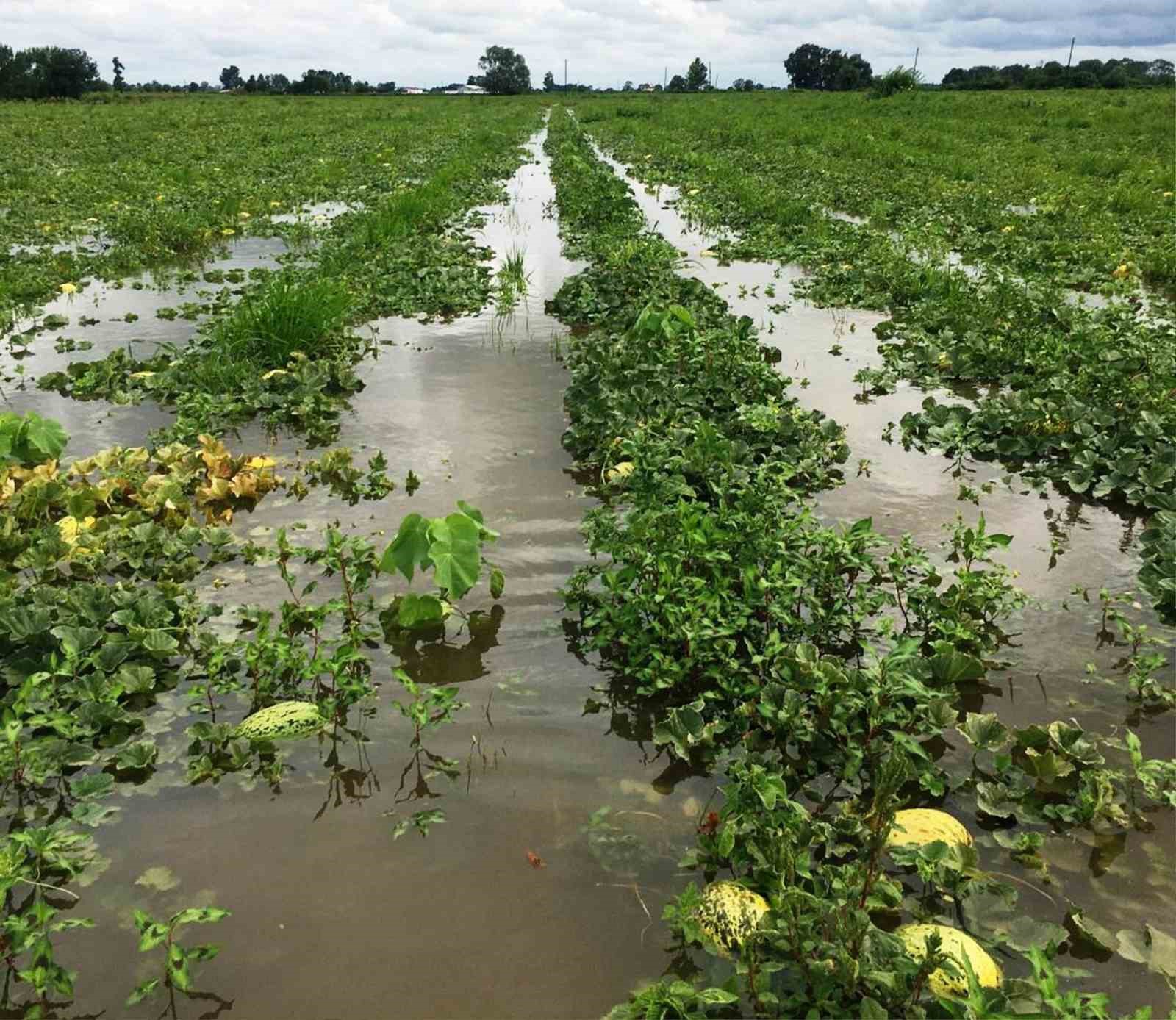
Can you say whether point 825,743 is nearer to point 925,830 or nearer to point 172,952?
point 925,830

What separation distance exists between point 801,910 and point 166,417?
6198 mm

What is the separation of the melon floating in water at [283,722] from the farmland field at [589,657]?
0.07 feet

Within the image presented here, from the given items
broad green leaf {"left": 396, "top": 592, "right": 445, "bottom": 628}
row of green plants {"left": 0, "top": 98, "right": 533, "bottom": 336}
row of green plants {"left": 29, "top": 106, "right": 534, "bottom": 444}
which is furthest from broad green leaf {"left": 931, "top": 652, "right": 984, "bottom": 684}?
row of green plants {"left": 0, "top": 98, "right": 533, "bottom": 336}

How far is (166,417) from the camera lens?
6641 millimetres

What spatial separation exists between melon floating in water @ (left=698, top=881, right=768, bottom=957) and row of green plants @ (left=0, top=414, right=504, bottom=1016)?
1064 mm

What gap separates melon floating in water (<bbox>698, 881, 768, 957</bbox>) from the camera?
2469 mm

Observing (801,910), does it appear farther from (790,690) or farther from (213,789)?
(213,789)

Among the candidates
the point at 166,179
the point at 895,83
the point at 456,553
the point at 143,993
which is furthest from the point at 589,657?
the point at 895,83

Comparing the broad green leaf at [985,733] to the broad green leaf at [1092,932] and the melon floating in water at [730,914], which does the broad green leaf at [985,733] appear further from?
the melon floating in water at [730,914]

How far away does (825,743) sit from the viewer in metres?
3.25

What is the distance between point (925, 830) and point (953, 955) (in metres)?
0.58

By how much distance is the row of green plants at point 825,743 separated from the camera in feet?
7.66

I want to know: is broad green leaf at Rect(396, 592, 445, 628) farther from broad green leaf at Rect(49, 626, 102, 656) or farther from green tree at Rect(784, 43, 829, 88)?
green tree at Rect(784, 43, 829, 88)

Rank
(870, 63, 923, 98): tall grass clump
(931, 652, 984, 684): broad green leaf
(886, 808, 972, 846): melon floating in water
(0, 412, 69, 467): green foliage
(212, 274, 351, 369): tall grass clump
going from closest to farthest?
(886, 808, 972, 846): melon floating in water → (931, 652, 984, 684): broad green leaf → (0, 412, 69, 467): green foliage → (212, 274, 351, 369): tall grass clump → (870, 63, 923, 98): tall grass clump
